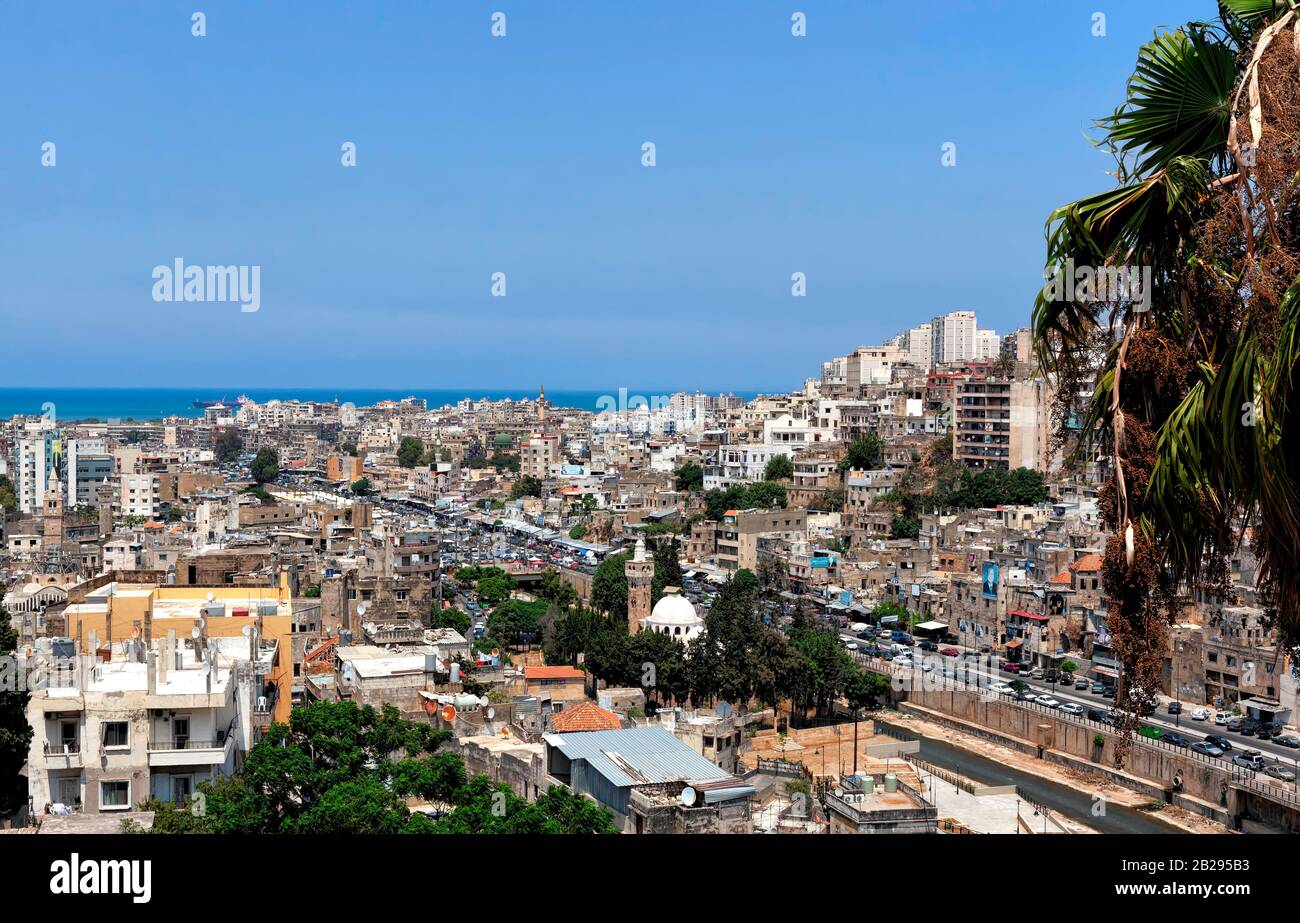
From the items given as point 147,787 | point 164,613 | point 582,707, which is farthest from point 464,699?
point 147,787

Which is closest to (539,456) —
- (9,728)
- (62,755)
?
(62,755)

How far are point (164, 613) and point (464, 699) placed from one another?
290cm

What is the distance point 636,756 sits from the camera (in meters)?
10.8

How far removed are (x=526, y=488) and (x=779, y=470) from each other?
11.2 metres

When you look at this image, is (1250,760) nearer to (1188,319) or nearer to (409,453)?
(1188,319)

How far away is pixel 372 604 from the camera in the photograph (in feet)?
64.0

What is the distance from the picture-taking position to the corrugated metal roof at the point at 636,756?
33.8 feet

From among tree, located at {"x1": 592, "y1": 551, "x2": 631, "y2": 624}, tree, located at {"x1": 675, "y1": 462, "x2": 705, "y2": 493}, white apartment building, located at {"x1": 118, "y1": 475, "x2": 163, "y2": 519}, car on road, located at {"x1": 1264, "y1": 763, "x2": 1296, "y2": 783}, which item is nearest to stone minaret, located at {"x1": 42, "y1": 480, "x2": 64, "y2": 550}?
white apartment building, located at {"x1": 118, "y1": 475, "x2": 163, "y2": 519}

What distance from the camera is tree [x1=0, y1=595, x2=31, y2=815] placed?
5.78m

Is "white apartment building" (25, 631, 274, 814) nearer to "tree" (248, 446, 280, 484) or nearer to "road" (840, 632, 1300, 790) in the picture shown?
"road" (840, 632, 1300, 790)

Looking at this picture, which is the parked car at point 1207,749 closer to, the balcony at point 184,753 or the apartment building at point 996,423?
the balcony at point 184,753

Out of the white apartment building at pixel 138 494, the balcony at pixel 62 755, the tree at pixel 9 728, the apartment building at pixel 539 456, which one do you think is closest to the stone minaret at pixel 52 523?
the white apartment building at pixel 138 494

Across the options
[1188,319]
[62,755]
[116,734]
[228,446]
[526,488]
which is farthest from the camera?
[228,446]
